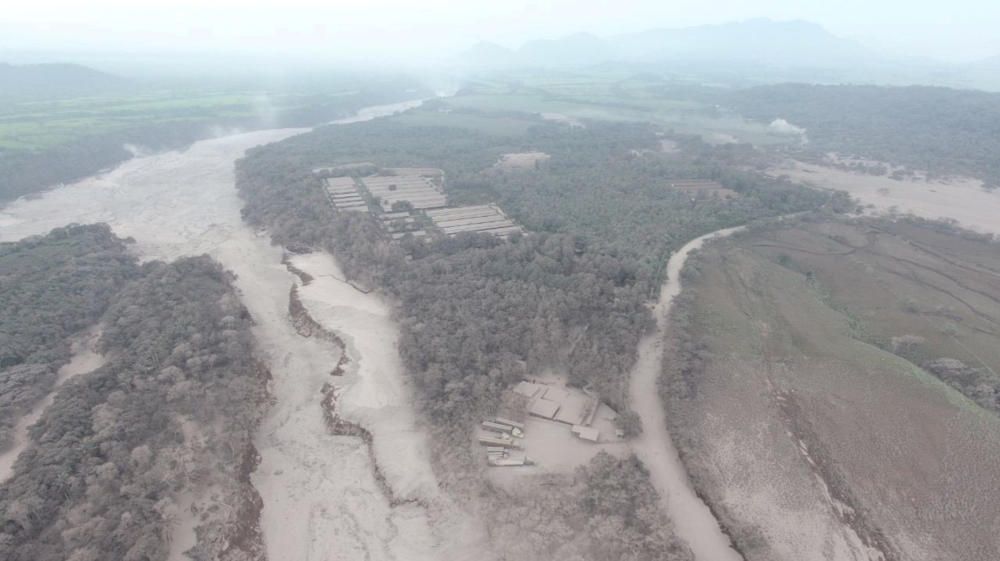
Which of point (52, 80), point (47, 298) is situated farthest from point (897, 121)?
point (52, 80)

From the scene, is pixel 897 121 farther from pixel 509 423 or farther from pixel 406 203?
pixel 509 423

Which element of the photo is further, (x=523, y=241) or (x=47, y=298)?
(x=523, y=241)

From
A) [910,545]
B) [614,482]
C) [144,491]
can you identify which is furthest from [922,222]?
[144,491]

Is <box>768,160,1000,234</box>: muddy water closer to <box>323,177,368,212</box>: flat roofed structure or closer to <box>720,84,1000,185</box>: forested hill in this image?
<box>720,84,1000,185</box>: forested hill

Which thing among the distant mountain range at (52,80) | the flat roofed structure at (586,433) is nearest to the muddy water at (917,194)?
the flat roofed structure at (586,433)

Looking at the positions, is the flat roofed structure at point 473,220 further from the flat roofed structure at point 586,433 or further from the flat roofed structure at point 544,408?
the flat roofed structure at point 586,433

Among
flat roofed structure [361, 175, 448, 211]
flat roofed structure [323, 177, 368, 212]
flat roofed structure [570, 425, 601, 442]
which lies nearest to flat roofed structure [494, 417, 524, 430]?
flat roofed structure [570, 425, 601, 442]

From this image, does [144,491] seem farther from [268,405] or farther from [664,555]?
[664,555]
